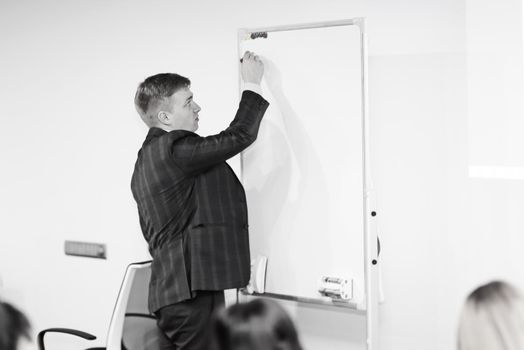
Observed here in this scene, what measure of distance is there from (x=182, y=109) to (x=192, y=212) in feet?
1.30

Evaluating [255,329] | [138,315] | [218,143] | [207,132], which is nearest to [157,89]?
[218,143]

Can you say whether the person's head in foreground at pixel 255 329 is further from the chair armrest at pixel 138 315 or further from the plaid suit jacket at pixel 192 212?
the chair armrest at pixel 138 315

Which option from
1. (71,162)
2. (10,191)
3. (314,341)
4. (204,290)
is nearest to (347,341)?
(314,341)

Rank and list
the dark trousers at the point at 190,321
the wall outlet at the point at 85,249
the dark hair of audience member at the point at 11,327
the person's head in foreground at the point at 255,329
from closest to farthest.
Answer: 1. the person's head in foreground at the point at 255,329
2. the dark hair of audience member at the point at 11,327
3. the dark trousers at the point at 190,321
4. the wall outlet at the point at 85,249

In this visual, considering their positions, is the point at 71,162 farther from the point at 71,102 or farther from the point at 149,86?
the point at 149,86

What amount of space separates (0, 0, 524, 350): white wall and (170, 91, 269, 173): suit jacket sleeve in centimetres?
55

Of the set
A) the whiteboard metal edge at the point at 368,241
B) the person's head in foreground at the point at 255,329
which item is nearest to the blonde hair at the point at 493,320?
the person's head in foreground at the point at 255,329

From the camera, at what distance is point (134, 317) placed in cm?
226

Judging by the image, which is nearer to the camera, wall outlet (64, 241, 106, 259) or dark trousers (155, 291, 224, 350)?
dark trousers (155, 291, 224, 350)

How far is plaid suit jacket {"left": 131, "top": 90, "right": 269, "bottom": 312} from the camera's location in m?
2.13

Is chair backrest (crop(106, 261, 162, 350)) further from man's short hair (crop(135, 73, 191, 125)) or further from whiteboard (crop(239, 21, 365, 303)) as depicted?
man's short hair (crop(135, 73, 191, 125))

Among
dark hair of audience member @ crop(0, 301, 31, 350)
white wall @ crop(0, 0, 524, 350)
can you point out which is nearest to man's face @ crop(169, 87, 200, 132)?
white wall @ crop(0, 0, 524, 350)

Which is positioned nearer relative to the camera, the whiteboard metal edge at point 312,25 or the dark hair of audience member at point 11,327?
the dark hair of audience member at point 11,327

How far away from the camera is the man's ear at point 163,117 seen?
2.25m
